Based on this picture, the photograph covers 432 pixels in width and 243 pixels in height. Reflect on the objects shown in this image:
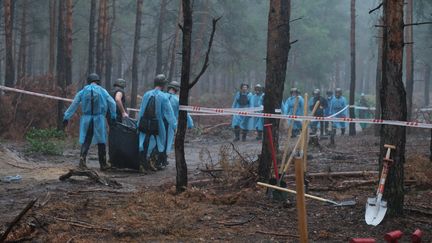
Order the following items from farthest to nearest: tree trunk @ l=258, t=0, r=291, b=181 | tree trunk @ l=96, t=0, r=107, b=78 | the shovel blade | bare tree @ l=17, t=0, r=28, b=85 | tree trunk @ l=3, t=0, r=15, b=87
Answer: bare tree @ l=17, t=0, r=28, b=85, tree trunk @ l=96, t=0, r=107, b=78, tree trunk @ l=3, t=0, r=15, b=87, tree trunk @ l=258, t=0, r=291, b=181, the shovel blade

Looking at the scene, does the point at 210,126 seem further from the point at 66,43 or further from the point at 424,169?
the point at 424,169

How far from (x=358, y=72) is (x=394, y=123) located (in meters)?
76.2

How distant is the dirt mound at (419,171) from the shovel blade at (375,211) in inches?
88.8

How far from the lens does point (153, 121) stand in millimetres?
11688

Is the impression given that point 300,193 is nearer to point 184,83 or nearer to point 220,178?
point 184,83

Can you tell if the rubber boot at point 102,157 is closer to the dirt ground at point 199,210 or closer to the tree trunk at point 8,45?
the dirt ground at point 199,210

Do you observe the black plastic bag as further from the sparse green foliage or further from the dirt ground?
the sparse green foliage

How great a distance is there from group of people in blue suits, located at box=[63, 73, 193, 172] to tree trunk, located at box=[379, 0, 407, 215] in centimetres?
592

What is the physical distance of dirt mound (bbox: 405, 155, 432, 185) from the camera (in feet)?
28.1

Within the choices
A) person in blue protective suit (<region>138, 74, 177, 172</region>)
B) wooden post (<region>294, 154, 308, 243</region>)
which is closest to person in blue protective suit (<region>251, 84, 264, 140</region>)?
person in blue protective suit (<region>138, 74, 177, 172</region>)

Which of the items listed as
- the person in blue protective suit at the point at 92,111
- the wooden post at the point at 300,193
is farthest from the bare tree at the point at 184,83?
the person in blue protective suit at the point at 92,111

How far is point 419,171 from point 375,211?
271 cm

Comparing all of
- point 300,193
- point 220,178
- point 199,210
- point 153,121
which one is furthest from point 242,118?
point 300,193

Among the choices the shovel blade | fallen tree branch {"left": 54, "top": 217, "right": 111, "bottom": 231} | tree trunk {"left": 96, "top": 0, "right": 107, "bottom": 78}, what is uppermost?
tree trunk {"left": 96, "top": 0, "right": 107, "bottom": 78}
